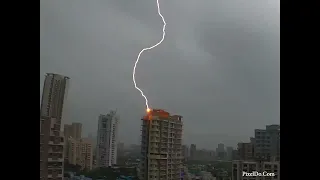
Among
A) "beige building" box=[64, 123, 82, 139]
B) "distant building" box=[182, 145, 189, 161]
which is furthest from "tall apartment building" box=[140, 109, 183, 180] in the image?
"beige building" box=[64, 123, 82, 139]

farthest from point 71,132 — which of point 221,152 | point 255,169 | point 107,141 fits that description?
point 255,169

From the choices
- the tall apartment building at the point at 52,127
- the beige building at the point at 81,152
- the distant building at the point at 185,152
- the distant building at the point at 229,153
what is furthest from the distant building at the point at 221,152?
the tall apartment building at the point at 52,127

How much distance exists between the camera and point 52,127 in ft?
4.09

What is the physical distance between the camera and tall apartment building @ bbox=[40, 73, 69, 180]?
1.20 metres

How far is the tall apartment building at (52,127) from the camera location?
1.20 m

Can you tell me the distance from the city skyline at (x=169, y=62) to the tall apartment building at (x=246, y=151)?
28 millimetres
